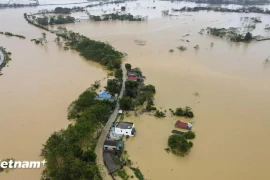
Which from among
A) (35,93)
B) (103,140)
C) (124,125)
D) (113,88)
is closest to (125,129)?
(124,125)

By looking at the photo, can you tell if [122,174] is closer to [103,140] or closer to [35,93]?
[103,140]

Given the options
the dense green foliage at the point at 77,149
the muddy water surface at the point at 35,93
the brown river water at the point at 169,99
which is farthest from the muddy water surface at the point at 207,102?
the muddy water surface at the point at 35,93

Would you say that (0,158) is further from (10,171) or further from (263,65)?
(263,65)

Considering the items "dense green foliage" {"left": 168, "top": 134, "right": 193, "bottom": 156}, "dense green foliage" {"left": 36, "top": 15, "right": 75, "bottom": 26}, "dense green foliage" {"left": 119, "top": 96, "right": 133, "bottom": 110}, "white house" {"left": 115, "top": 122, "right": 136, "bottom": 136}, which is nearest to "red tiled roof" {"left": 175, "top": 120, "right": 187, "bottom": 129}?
"dense green foliage" {"left": 168, "top": 134, "right": 193, "bottom": 156}

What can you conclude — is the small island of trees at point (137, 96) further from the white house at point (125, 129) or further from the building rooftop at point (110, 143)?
the building rooftop at point (110, 143)

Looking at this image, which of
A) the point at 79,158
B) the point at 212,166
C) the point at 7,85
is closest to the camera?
the point at 79,158

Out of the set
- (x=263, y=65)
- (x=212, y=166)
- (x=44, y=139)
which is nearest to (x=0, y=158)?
(x=44, y=139)

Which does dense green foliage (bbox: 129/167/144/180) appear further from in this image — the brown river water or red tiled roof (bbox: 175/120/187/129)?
red tiled roof (bbox: 175/120/187/129)

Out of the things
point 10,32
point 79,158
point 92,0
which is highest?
point 92,0

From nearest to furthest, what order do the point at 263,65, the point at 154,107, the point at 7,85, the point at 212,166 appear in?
the point at 212,166
the point at 154,107
the point at 7,85
the point at 263,65
